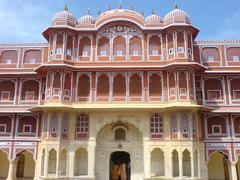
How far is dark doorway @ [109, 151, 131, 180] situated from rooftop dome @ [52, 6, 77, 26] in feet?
38.6

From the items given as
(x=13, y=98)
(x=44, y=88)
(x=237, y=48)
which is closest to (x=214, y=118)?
(x=237, y=48)

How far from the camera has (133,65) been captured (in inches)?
914

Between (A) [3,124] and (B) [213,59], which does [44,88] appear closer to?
(A) [3,124]

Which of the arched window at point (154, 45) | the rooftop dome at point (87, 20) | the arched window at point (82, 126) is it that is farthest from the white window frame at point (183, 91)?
the rooftop dome at point (87, 20)

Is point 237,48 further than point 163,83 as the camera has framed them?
Yes

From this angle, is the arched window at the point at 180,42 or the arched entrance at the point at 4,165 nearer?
the arched window at the point at 180,42

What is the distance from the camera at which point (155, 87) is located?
23.0m

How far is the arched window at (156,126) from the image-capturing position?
22.1m

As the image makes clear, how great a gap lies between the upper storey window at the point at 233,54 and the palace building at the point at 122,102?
0.08 m

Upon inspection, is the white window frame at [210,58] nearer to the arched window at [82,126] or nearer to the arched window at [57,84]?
the arched window at [82,126]

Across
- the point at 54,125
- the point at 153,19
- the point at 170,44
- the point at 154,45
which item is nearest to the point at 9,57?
the point at 54,125

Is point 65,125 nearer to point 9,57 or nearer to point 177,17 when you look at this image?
point 9,57

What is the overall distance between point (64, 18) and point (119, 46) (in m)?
5.31

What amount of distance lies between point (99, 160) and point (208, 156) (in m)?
8.70
